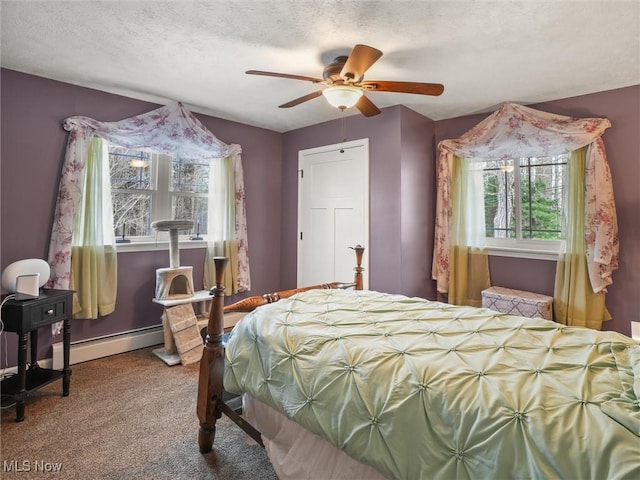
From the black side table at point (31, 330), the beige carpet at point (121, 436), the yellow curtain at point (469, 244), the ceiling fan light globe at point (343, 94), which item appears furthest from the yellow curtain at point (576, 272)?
the black side table at point (31, 330)

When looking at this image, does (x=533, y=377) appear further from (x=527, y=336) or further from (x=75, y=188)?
(x=75, y=188)

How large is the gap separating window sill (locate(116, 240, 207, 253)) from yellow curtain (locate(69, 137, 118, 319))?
15 cm

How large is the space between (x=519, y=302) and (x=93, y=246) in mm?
3761

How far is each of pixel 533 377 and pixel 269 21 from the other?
213cm

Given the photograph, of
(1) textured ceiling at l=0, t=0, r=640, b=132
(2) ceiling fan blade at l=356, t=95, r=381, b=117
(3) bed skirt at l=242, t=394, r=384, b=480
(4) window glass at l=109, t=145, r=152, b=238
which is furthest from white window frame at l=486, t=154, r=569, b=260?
(4) window glass at l=109, t=145, r=152, b=238

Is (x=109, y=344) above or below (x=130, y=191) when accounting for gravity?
below

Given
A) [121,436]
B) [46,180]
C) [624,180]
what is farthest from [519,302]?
[46,180]

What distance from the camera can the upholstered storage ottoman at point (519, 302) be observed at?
3045mm

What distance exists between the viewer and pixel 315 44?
2.21m

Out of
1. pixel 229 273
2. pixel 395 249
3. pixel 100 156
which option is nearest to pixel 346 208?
pixel 395 249

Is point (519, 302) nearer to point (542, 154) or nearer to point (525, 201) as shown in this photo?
point (525, 201)

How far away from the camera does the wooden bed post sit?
1.77 m

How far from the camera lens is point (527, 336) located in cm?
155

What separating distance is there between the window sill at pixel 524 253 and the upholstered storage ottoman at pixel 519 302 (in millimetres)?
349
